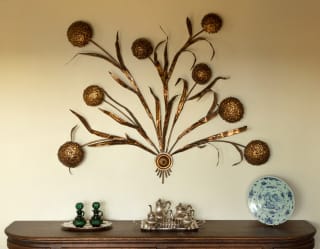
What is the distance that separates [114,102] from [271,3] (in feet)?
4.00

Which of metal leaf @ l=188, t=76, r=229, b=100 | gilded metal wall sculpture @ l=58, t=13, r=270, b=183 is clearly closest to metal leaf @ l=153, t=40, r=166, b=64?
gilded metal wall sculpture @ l=58, t=13, r=270, b=183

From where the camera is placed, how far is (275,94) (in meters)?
3.13

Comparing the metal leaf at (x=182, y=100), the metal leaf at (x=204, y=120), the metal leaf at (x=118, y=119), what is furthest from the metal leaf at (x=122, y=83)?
the metal leaf at (x=204, y=120)

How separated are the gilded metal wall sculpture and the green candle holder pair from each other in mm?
300

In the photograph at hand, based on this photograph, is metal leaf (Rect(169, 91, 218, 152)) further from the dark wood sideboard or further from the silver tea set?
the dark wood sideboard

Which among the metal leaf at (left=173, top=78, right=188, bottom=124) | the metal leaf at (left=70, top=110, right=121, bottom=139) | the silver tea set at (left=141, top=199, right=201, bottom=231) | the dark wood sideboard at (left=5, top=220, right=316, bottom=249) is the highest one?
the metal leaf at (left=173, top=78, right=188, bottom=124)

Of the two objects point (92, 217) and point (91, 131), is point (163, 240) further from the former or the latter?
point (91, 131)

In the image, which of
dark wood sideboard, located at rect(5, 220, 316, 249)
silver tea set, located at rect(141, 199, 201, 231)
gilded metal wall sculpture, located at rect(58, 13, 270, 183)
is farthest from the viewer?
gilded metal wall sculpture, located at rect(58, 13, 270, 183)

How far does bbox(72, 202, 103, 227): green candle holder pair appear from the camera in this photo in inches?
113

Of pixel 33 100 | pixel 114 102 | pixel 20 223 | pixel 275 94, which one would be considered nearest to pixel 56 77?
pixel 33 100

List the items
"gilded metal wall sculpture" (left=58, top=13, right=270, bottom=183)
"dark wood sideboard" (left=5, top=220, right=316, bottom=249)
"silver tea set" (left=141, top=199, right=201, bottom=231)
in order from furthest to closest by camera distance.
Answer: "gilded metal wall sculpture" (left=58, top=13, right=270, bottom=183), "silver tea set" (left=141, top=199, right=201, bottom=231), "dark wood sideboard" (left=5, top=220, right=316, bottom=249)

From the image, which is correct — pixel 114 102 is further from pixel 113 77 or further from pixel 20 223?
pixel 20 223

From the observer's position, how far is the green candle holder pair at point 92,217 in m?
2.87

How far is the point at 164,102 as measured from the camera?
312cm
